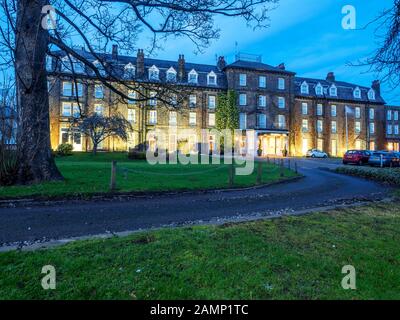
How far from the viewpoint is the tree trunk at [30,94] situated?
1046cm

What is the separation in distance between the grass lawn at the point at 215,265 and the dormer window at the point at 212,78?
1661 inches

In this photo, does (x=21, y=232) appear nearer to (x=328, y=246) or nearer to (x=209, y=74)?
(x=328, y=246)

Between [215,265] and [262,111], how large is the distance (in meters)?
46.2

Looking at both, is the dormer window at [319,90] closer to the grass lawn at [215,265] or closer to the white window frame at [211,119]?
the white window frame at [211,119]

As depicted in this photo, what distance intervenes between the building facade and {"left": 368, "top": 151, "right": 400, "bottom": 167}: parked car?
1764 centimetres

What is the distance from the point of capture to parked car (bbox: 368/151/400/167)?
28783 mm

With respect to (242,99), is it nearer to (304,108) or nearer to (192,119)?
(192,119)

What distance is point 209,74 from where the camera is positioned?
45.6 metres

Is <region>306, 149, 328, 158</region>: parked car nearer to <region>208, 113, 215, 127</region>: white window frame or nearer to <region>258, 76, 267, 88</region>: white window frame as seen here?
<region>258, 76, 267, 88</region>: white window frame

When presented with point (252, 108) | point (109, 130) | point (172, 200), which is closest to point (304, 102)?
point (252, 108)

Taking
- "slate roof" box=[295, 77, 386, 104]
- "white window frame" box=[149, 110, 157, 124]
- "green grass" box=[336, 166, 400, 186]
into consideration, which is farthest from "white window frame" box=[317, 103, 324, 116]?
"green grass" box=[336, 166, 400, 186]

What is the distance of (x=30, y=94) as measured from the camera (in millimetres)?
10555

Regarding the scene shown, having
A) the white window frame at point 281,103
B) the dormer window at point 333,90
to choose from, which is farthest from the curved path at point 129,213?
the dormer window at point 333,90

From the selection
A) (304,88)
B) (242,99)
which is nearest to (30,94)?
(242,99)
